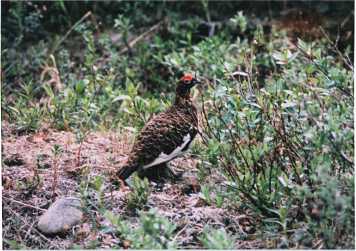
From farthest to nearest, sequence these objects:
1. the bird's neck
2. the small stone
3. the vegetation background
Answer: the small stone, the bird's neck, the vegetation background

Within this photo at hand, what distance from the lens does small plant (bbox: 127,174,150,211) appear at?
465cm

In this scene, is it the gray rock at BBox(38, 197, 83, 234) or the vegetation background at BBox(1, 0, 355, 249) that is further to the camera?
the gray rock at BBox(38, 197, 83, 234)

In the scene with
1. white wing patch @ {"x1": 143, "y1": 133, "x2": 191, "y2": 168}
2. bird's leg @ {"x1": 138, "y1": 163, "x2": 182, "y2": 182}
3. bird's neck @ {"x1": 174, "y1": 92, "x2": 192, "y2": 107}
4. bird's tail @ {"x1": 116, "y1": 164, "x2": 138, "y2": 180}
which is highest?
bird's neck @ {"x1": 174, "y1": 92, "x2": 192, "y2": 107}

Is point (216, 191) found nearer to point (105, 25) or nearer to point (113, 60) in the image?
point (113, 60)

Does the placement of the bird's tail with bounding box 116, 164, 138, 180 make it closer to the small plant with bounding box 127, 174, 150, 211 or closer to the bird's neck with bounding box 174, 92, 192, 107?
the small plant with bounding box 127, 174, 150, 211

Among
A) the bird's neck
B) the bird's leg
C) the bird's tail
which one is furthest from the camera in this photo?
the bird's neck

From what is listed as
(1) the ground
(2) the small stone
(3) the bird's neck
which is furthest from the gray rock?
(3) the bird's neck

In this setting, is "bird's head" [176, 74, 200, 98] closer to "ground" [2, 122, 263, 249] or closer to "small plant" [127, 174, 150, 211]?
"ground" [2, 122, 263, 249]

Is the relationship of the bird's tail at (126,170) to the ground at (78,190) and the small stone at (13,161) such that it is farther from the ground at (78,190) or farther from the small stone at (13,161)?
the small stone at (13,161)

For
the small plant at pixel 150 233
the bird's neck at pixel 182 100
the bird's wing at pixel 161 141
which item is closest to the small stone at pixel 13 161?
the bird's wing at pixel 161 141

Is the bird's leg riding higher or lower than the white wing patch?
lower

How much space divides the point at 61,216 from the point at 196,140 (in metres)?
1.42

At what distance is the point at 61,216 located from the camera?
4629 mm

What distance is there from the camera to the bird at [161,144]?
16.4ft
